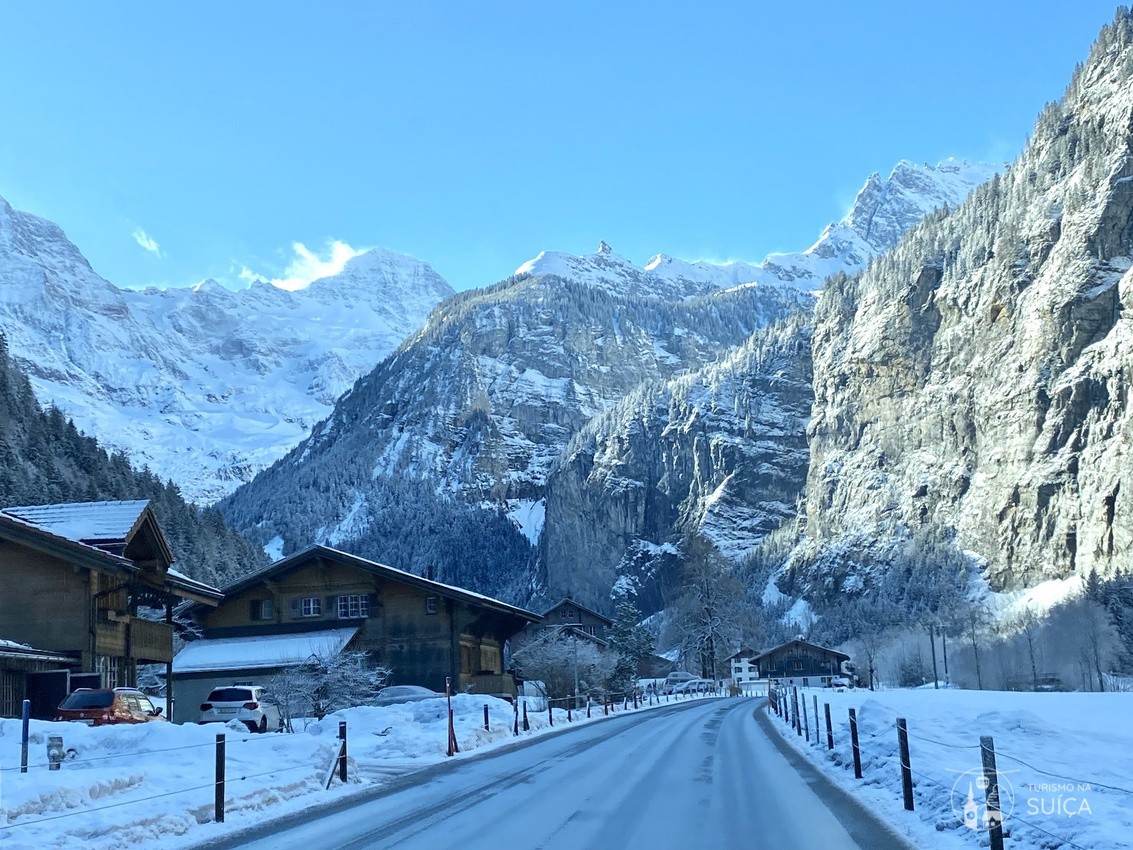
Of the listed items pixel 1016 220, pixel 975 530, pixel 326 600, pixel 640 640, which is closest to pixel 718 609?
pixel 640 640

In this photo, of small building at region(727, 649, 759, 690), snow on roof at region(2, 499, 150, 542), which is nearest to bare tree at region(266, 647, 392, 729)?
snow on roof at region(2, 499, 150, 542)

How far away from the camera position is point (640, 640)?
97.6 meters

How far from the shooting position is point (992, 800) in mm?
10211

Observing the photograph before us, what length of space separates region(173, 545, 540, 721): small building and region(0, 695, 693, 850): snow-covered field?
21.4 metres

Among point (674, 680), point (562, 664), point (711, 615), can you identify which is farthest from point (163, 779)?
point (674, 680)

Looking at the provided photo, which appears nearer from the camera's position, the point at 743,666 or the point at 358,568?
the point at 358,568

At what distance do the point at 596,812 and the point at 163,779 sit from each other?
6041 mm

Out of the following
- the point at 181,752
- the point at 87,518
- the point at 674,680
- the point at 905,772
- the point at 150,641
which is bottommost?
the point at 674,680

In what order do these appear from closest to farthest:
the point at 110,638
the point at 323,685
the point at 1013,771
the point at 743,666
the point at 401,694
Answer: the point at 1013,771
the point at 110,638
the point at 323,685
the point at 401,694
the point at 743,666

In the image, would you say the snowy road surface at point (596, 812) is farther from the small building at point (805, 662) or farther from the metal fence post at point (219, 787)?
the small building at point (805, 662)

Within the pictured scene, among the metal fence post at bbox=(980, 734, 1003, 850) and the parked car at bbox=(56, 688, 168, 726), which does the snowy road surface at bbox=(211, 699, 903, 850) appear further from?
the parked car at bbox=(56, 688, 168, 726)

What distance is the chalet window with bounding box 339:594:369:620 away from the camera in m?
48.7

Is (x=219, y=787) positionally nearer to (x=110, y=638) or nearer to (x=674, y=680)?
(x=110, y=638)

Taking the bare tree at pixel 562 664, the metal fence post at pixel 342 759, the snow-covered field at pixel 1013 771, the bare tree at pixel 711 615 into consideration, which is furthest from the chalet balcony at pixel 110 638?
the bare tree at pixel 711 615
